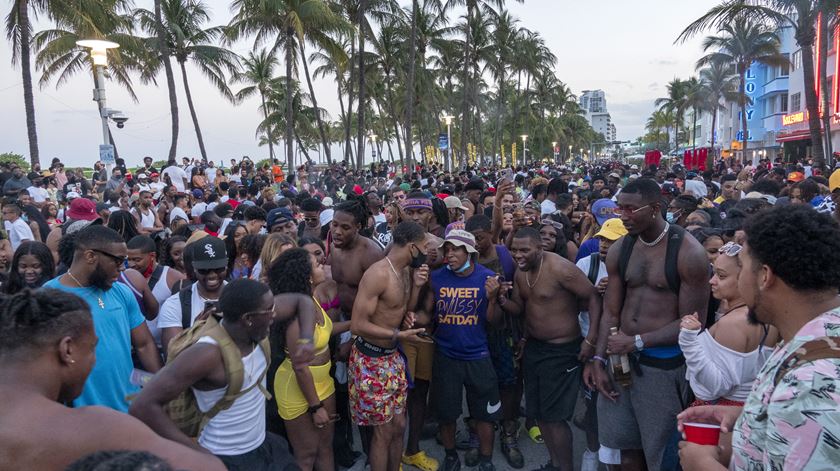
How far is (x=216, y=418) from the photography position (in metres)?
2.96

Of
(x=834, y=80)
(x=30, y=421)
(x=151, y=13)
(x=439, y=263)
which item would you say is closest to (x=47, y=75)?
(x=151, y=13)

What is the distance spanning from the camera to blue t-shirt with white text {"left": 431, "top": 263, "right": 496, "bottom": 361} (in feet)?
15.1

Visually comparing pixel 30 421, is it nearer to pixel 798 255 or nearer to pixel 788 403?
pixel 788 403

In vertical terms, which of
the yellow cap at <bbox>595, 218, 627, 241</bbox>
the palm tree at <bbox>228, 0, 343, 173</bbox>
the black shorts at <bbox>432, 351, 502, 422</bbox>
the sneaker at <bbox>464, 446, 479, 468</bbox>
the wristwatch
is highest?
the palm tree at <bbox>228, 0, 343, 173</bbox>

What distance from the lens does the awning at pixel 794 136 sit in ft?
125

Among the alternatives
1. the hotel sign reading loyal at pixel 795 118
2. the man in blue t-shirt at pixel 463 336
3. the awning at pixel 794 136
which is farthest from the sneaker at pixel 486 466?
the awning at pixel 794 136

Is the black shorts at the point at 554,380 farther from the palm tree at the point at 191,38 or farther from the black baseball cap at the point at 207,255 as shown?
the palm tree at the point at 191,38

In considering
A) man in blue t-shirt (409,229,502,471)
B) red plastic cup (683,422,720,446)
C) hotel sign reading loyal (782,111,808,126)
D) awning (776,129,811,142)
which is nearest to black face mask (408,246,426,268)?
man in blue t-shirt (409,229,502,471)

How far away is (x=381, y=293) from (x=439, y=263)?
33.5 inches

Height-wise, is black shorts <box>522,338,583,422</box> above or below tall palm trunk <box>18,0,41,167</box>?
below

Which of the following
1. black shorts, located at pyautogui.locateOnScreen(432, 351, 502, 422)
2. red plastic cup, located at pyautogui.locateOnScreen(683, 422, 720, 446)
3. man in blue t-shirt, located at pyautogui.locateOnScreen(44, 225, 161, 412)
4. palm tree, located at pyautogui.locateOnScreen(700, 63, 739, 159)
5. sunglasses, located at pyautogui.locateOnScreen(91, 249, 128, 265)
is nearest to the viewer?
red plastic cup, located at pyautogui.locateOnScreen(683, 422, 720, 446)

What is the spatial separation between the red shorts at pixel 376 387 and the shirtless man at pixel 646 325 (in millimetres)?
1459

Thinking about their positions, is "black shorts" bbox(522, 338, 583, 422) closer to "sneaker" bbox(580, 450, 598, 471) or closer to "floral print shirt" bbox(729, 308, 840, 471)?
"sneaker" bbox(580, 450, 598, 471)

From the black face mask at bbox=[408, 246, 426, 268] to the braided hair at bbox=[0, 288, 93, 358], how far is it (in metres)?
2.65
